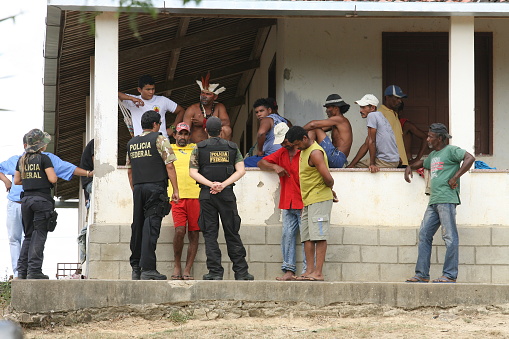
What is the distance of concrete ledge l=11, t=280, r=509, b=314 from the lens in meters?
10.5

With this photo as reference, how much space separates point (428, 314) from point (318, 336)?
143 centimetres

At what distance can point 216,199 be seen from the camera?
10.9 meters

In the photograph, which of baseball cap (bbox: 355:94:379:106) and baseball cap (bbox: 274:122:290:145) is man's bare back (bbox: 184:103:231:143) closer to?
baseball cap (bbox: 274:122:290:145)

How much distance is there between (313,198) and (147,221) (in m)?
1.78

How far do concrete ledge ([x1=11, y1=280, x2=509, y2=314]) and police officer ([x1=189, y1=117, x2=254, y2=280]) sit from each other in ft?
1.32

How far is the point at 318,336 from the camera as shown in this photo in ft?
31.9

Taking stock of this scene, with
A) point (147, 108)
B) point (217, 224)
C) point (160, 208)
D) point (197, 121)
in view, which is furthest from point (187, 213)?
point (147, 108)

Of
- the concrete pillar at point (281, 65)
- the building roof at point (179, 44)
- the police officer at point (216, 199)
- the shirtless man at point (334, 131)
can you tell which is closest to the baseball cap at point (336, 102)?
the shirtless man at point (334, 131)

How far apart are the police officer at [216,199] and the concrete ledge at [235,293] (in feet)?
1.32

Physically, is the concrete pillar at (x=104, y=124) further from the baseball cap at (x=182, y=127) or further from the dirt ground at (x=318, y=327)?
the dirt ground at (x=318, y=327)

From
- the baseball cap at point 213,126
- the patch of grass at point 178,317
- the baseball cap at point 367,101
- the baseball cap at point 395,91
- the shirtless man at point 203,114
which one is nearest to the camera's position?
the patch of grass at point 178,317

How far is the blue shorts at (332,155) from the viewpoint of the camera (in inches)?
481

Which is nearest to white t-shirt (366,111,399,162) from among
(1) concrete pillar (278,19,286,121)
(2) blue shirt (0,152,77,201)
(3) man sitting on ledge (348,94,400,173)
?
(3) man sitting on ledge (348,94,400,173)

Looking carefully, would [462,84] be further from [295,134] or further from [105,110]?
[105,110]
